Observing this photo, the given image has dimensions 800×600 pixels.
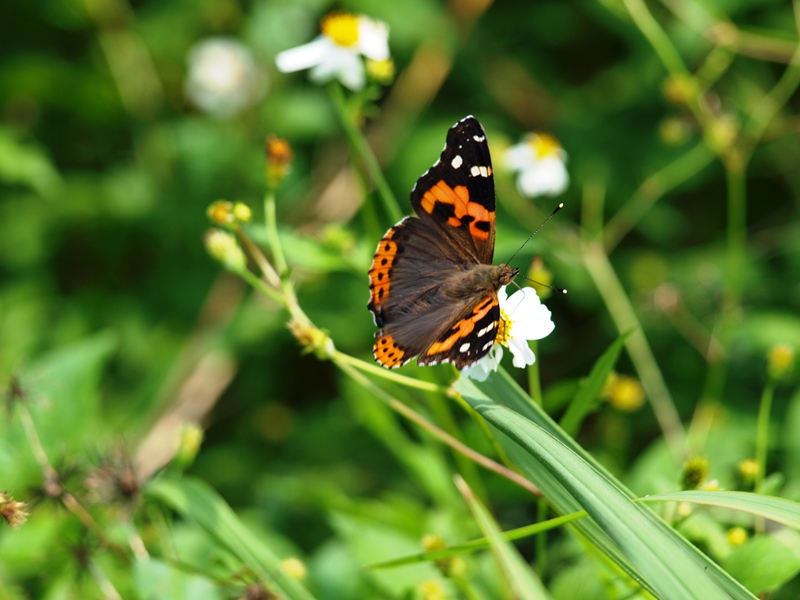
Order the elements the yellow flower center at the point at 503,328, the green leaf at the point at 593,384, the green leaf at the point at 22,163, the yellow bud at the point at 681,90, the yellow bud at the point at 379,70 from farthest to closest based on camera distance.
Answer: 1. the green leaf at the point at 22,163
2. the yellow bud at the point at 681,90
3. the yellow bud at the point at 379,70
4. the yellow flower center at the point at 503,328
5. the green leaf at the point at 593,384

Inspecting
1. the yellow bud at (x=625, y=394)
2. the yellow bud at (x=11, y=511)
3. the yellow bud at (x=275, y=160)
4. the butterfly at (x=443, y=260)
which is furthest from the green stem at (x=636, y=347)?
the yellow bud at (x=11, y=511)

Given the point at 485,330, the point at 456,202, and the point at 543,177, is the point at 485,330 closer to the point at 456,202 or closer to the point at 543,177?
the point at 456,202

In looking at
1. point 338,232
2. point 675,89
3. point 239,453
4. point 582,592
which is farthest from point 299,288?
point 582,592

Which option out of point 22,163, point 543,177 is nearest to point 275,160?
point 543,177

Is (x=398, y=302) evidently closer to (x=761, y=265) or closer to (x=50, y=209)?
(x=761, y=265)

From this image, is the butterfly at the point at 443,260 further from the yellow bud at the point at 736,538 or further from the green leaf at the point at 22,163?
the green leaf at the point at 22,163

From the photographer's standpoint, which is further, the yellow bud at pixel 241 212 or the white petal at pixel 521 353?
the yellow bud at pixel 241 212
